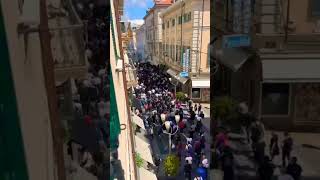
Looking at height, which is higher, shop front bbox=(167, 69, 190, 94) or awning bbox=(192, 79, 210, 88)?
awning bbox=(192, 79, 210, 88)

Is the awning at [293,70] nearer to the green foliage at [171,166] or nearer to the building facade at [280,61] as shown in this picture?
the building facade at [280,61]

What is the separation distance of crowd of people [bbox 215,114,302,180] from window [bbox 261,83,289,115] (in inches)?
4.5

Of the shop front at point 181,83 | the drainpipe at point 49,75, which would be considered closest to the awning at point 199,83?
the shop front at point 181,83

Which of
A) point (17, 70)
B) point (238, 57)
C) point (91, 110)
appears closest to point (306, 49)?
point (238, 57)

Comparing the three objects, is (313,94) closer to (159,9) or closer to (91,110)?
(91,110)

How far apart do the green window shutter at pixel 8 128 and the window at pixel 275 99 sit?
1566 mm

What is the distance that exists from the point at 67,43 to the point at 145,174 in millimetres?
4238

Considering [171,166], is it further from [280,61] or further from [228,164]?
[280,61]

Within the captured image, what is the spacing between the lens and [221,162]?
9.50 feet

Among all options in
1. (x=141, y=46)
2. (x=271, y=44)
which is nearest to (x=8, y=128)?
(x=271, y=44)

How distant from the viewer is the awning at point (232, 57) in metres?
2.67

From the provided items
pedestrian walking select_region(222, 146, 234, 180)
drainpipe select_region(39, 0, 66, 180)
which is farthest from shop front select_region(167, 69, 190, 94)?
drainpipe select_region(39, 0, 66, 180)

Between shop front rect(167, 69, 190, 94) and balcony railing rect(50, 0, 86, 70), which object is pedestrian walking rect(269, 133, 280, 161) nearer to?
balcony railing rect(50, 0, 86, 70)

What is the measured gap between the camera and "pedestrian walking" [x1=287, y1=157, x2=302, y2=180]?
2742 millimetres
